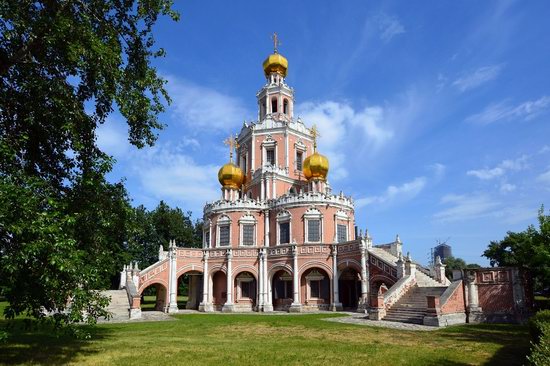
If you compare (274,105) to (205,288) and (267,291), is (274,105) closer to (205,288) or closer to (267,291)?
(267,291)

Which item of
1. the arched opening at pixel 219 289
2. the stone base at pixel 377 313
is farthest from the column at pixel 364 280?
the arched opening at pixel 219 289

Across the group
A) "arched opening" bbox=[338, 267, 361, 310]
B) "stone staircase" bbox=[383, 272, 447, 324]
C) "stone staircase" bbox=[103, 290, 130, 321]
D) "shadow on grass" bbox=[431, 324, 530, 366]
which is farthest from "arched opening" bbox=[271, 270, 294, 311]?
"shadow on grass" bbox=[431, 324, 530, 366]

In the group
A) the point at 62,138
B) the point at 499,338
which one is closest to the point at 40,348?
the point at 62,138

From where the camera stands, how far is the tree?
988 centimetres

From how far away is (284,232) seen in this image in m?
36.2

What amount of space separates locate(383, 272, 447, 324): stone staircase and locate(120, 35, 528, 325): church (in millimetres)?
356

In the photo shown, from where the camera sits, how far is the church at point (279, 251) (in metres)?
30.8

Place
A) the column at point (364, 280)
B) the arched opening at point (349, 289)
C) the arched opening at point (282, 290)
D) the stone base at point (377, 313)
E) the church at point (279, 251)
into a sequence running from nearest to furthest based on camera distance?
the stone base at point (377, 313), the column at point (364, 280), the church at point (279, 251), the arched opening at point (349, 289), the arched opening at point (282, 290)

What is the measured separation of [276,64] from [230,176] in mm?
14178

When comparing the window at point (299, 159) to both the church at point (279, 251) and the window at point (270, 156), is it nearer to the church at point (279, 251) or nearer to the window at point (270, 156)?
the church at point (279, 251)

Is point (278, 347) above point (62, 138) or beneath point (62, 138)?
beneath

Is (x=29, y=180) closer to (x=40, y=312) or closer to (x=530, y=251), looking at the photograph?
(x=40, y=312)

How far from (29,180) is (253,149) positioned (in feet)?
104

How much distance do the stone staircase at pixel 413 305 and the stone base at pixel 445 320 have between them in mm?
845
